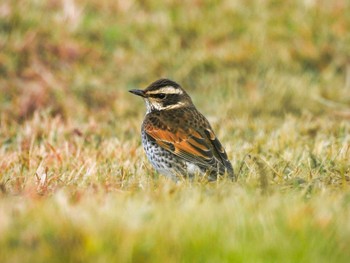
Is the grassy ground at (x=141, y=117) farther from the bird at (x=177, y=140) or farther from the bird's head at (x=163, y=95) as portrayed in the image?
the bird's head at (x=163, y=95)

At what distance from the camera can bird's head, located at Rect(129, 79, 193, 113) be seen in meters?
7.96

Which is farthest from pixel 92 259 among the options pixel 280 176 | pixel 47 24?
pixel 47 24

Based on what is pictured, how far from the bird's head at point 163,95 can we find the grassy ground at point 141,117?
577 mm

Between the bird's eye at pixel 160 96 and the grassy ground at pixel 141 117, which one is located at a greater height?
the bird's eye at pixel 160 96

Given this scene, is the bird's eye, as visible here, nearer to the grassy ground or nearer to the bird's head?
the bird's head

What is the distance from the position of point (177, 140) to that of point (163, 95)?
0.88 metres

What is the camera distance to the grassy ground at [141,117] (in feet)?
14.0

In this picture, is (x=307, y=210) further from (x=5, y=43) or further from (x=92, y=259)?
(x=5, y=43)

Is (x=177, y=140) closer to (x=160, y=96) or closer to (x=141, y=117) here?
(x=160, y=96)

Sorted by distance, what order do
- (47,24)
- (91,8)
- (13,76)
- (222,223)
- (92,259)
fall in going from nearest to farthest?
(92,259) → (222,223) → (13,76) → (47,24) → (91,8)

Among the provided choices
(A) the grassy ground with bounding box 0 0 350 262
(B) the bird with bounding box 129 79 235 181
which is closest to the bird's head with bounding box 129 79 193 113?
(B) the bird with bounding box 129 79 235 181

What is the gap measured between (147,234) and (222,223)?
56 centimetres

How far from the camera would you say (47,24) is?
43.9 feet

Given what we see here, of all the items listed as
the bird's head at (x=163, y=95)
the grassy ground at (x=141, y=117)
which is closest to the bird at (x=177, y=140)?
the bird's head at (x=163, y=95)
